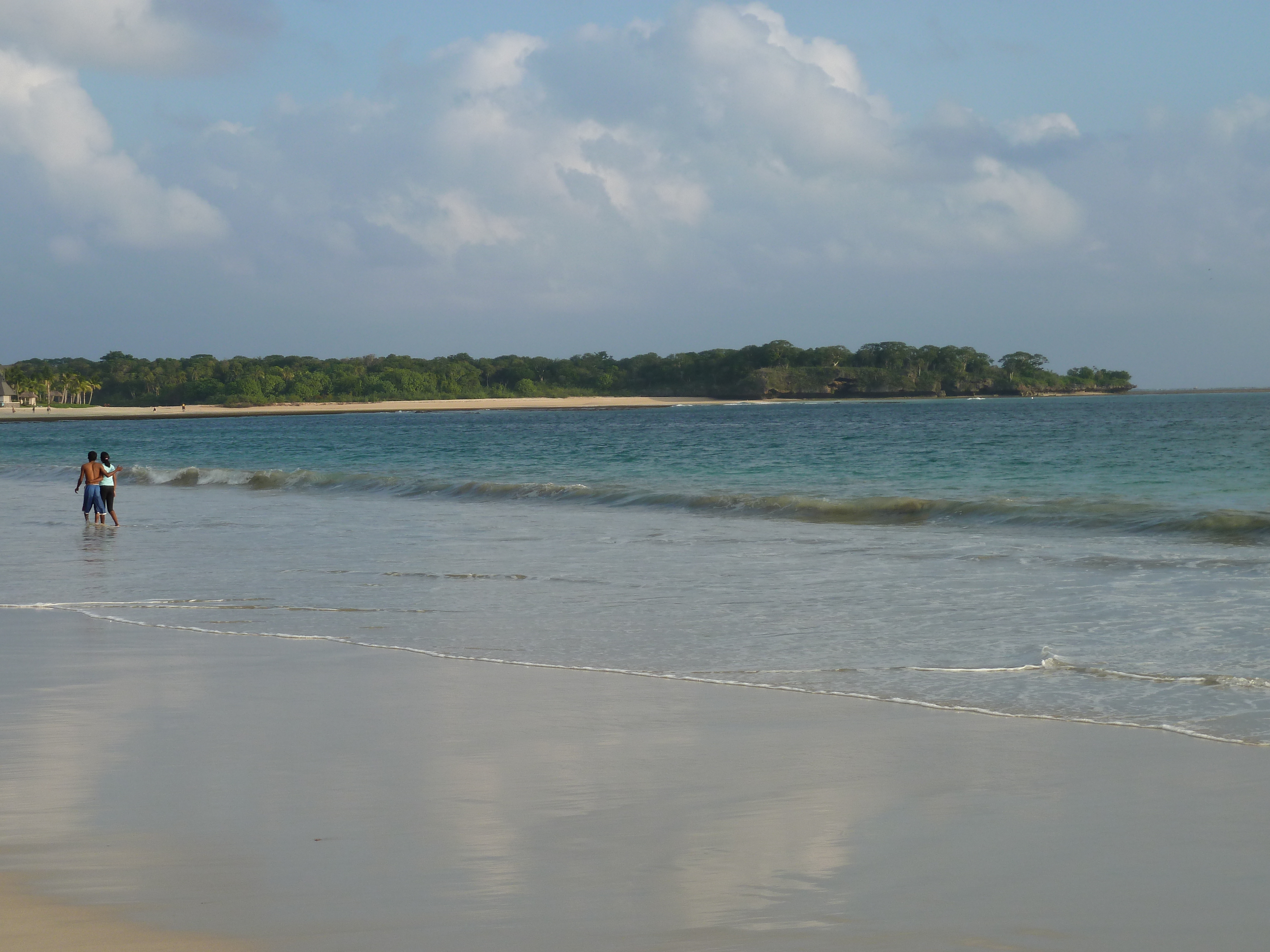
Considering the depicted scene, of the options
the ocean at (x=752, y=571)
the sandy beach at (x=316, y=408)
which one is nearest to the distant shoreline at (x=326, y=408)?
the sandy beach at (x=316, y=408)

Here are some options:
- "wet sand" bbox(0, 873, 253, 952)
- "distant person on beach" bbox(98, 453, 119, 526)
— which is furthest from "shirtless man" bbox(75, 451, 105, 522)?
"wet sand" bbox(0, 873, 253, 952)

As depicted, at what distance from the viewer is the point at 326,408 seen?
531 ft

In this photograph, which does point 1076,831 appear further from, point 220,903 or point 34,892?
point 34,892

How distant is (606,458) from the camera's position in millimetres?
45438

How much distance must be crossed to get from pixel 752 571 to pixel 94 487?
1335 centimetres

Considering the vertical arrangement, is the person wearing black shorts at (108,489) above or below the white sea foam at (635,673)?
above

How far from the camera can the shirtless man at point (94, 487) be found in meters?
21.0

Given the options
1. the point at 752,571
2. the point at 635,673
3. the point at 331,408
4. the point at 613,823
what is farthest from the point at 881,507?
the point at 331,408

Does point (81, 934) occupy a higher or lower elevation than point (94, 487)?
lower

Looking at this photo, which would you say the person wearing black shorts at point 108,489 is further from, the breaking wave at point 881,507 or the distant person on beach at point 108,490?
the breaking wave at point 881,507

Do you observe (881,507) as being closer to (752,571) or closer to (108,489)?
(752,571)

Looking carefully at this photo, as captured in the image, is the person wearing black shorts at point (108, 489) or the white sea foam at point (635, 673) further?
the person wearing black shorts at point (108, 489)

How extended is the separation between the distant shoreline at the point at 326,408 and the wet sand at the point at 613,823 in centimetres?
13683

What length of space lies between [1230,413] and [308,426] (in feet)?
265
